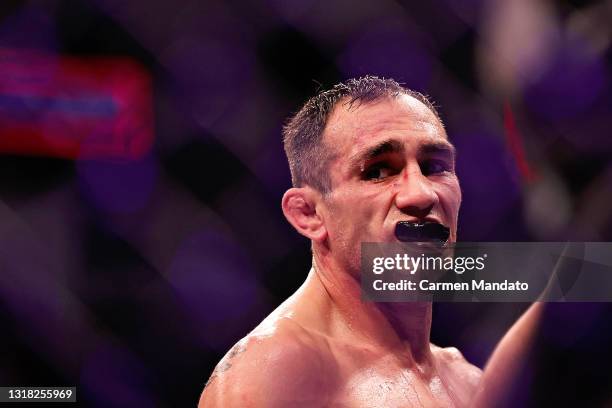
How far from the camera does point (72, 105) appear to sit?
3.69ft

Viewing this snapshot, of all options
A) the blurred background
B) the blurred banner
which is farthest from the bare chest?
the blurred banner

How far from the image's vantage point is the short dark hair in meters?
1.07

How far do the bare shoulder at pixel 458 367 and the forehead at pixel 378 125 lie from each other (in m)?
0.42

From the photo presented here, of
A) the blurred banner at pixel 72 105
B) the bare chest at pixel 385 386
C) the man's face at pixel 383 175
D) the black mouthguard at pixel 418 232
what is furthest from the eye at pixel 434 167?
the blurred banner at pixel 72 105

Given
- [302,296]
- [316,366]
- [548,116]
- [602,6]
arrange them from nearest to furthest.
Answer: [548,116] < [602,6] < [316,366] < [302,296]

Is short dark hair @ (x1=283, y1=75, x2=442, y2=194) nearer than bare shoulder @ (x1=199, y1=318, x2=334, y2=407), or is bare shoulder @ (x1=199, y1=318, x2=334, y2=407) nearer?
bare shoulder @ (x1=199, y1=318, x2=334, y2=407)

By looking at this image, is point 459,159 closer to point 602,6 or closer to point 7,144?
point 602,6

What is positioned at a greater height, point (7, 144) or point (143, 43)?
point (143, 43)

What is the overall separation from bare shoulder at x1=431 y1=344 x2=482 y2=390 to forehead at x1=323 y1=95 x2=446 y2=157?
424 millimetres

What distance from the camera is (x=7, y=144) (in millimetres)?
1140

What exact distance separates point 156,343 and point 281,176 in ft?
1.34

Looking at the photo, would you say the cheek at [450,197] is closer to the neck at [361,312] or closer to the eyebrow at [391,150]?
the eyebrow at [391,150]

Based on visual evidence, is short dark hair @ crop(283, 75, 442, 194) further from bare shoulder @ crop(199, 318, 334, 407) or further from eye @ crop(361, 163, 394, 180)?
bare shoulder @ crop(199, 318, 334, 407)

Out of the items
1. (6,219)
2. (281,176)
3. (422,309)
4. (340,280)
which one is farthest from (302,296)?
(6,219)
